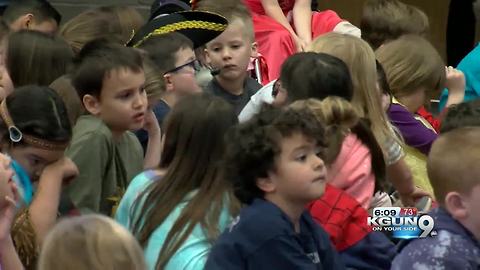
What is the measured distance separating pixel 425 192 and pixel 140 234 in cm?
171

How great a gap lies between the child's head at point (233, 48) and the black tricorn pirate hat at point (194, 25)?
0.39ft

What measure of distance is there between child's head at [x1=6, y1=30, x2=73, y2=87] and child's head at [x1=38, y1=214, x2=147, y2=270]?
2.62 meters

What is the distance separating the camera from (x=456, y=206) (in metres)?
3.63

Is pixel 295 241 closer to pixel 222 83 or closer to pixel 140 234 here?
pixel 140 234

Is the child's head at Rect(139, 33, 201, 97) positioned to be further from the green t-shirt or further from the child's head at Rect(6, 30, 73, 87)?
the green t-shirt

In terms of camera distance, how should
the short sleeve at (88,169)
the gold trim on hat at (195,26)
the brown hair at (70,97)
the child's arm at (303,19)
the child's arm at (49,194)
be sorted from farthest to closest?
the child's arm at (303,19)
the gold trim on hat at (195,26)
the brown hair at (70,97)
the short sleeve at (88,169)
the child's arm at (49,194)

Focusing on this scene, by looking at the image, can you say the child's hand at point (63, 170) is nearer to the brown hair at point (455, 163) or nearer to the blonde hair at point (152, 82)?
the blonde hair at point (152, 82)

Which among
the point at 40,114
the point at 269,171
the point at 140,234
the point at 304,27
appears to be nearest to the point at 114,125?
the point at 40,114

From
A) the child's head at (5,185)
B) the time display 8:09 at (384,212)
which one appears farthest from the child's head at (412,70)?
the child's head at (5,185)

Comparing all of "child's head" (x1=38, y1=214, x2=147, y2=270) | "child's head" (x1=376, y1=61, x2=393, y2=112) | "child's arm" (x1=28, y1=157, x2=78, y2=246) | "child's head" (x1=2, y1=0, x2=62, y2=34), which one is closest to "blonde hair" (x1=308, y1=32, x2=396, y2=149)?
"child's head" (x1=376, y1=61, x2=393, y2=112)

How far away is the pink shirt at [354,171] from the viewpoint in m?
4.46

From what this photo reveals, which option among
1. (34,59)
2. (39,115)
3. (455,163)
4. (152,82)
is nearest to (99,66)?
(152,82)

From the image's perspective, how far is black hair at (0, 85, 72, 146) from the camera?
4309mm

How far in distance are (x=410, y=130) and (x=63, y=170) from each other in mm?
2030
